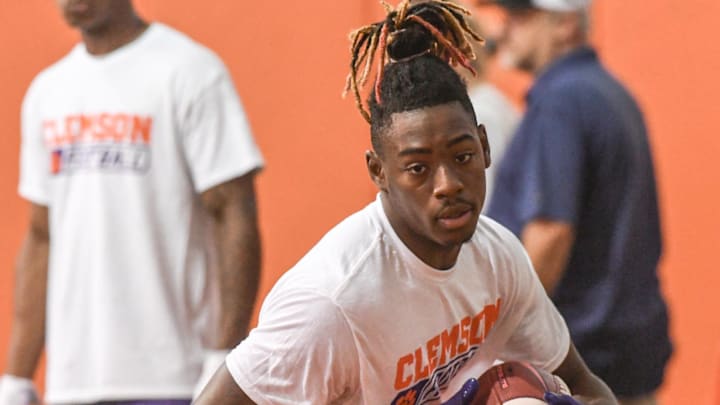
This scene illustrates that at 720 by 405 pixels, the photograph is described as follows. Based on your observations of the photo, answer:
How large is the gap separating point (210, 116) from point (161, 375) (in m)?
0.59

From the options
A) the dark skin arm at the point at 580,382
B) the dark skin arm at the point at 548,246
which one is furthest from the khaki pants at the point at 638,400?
the dark skin arm at the point at 580,382

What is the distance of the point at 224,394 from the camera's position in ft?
7.98

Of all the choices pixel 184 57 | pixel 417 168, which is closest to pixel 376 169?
pixel 417 168

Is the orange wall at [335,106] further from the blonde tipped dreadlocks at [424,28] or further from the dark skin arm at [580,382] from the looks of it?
the blonde tipped dreadlocks at [424,28]

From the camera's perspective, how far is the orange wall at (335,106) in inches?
182

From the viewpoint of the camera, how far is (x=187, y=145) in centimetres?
358

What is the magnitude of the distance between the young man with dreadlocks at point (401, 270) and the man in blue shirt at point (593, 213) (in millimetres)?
1056

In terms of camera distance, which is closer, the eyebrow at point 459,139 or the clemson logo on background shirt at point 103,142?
the eyebrow at point 459,139

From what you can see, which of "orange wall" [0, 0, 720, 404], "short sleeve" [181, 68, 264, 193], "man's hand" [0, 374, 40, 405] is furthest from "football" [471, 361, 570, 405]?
"orange wall" [0, 0, 720, 404]

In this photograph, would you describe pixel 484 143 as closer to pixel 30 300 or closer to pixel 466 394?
pixel 466 394

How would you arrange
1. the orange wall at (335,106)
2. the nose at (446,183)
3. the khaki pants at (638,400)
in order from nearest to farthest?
the nose at (446,183), the khaki pants at (638,400), the orange wall at (335,106)

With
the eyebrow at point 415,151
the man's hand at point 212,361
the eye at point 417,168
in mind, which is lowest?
the man's hand at point 212,361

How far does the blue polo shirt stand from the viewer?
3672 millimetres

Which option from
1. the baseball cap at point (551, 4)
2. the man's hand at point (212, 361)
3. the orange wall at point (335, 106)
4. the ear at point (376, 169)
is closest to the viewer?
the ear at point (376, 169)
